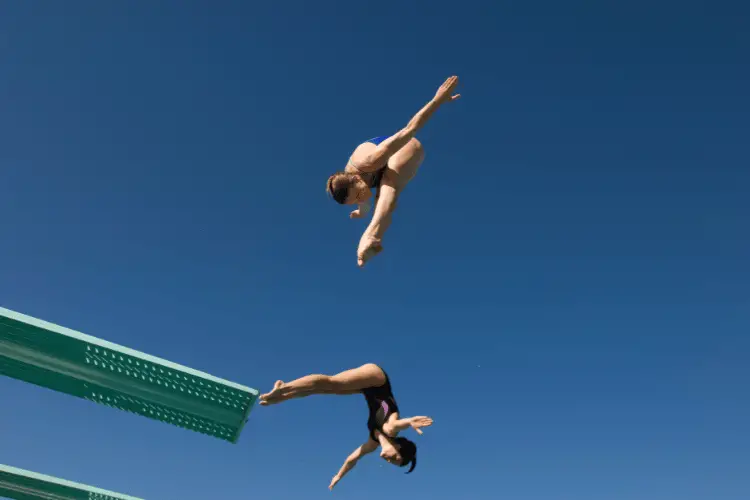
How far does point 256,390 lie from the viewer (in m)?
5.33

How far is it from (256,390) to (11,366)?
2730mm

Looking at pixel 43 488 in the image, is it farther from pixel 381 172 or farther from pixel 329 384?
pixel 381 172

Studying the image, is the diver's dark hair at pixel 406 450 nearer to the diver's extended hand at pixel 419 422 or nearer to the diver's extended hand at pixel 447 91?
the diver's extended hand at pixel 419 422

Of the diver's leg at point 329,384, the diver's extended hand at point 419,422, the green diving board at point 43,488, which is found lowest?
the green diving board at point 43,488

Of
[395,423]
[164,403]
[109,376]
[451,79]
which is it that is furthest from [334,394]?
[451,79]

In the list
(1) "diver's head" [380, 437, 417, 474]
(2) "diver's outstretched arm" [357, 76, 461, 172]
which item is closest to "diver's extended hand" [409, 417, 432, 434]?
(1) "diver's head" [380, 437, 417, 474]

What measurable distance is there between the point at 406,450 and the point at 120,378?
9.57 feet

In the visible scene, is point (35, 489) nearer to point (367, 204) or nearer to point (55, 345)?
point (55, 345)

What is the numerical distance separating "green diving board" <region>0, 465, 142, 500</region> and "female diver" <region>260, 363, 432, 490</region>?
5075 mm

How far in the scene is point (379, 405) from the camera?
564 cm

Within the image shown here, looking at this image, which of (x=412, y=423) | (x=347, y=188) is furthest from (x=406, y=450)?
(x=347, y=188)

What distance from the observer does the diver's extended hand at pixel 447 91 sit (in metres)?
5.06

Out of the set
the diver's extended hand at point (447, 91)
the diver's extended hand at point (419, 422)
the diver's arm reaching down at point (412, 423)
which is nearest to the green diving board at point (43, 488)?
the diver's arm reaching down at point (412, 423)

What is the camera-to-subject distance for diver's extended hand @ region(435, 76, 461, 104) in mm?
5059
